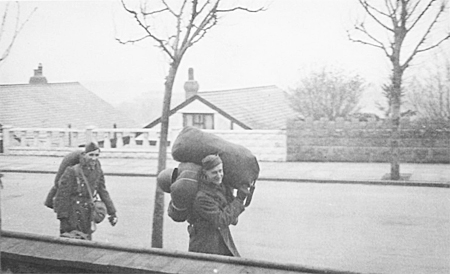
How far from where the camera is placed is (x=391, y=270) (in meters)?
3.32

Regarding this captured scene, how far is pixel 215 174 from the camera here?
222 cm

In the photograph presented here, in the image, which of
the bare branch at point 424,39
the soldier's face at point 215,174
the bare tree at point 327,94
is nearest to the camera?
the soldier's face at point 215,174

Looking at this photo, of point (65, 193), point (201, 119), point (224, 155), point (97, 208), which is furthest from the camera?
point (201, 119)

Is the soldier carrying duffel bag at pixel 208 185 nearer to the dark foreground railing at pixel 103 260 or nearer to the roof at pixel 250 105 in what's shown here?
the dark foreground railing at pixel 103 260

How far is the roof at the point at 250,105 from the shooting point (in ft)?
10.7

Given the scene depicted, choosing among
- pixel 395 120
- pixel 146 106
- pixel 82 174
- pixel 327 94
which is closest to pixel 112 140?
pixel 146 106

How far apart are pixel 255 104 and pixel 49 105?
4.17 feet

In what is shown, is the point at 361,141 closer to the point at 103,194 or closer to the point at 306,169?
the point at 306,169

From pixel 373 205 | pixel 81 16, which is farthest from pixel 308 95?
pixel 81 16

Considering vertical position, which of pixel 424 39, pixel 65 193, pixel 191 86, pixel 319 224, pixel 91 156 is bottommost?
pixel 319 224

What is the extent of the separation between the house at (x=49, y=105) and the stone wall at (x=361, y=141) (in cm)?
135

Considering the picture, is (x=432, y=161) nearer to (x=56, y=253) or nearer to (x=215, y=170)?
(x=215, y=170)

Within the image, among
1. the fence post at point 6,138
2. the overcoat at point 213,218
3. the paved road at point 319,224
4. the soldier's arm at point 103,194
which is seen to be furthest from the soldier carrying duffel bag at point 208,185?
the fence post at point 6,138

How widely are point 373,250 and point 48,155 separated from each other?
2222 mm
